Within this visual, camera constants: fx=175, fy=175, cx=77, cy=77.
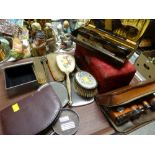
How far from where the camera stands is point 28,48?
2.67ft

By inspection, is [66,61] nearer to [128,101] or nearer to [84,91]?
[84,91]

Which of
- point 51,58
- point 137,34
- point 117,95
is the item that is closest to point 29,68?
point 51,58

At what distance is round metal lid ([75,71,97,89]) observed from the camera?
25.1 inches

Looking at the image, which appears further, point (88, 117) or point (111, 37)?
point (111, 37)

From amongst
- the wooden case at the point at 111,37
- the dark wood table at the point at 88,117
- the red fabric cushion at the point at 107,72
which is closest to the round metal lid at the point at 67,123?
the dark wood table at the point at 88,117

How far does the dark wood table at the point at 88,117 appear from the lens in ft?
1.96

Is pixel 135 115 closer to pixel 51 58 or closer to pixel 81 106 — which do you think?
pixel 81 106

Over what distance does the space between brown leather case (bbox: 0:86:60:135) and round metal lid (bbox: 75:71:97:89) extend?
0.35 ft

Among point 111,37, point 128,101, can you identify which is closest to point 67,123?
point 128,101

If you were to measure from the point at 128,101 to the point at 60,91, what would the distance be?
9.8 inches

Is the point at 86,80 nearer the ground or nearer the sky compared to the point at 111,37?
nearer the ground

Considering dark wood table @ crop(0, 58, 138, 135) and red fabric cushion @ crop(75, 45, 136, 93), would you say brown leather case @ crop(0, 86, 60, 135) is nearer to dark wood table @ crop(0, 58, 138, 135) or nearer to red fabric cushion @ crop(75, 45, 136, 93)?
dark wood table @ crop(0, 58, 138, 135)

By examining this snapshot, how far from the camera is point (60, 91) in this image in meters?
0.66

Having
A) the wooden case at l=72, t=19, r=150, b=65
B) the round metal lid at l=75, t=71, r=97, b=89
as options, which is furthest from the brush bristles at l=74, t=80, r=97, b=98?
the wooden case at l=72, t=19, r=150, b=65
